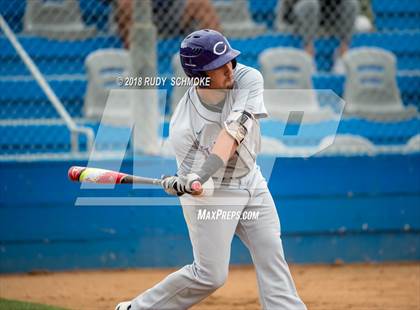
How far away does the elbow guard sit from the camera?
4711 mm

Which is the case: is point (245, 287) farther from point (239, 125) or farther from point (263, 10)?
point (263, 10)

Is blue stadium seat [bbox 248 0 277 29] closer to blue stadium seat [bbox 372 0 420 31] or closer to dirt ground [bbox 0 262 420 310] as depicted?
blue stadium seat [bbox 372 0 420 31]

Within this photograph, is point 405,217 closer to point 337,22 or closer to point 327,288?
point 327,288

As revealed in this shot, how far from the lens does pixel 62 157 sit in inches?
310

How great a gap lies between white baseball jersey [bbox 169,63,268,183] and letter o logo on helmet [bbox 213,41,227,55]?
0.74 ft

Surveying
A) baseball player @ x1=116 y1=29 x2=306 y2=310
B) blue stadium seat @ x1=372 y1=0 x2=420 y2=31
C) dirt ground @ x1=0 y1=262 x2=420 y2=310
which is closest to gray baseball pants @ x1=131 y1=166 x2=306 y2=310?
baseball player @ x1=116 y1=29 x2=306 y2=310

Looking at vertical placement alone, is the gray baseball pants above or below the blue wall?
above

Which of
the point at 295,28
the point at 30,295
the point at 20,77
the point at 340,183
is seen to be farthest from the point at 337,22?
the point at 30,295

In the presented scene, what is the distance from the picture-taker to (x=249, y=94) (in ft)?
16.0

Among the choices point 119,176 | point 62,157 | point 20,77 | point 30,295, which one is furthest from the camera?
point 20,77

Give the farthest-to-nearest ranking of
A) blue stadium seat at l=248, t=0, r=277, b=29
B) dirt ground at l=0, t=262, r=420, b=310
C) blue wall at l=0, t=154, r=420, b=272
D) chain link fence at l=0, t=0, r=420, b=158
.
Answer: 1. blue stadium seat at l=248, t=0, r=277, b=29
2. chain link fence at l=0, t=0, r=420, b=158
3. blue wall at l=0, t=154, r=420, b=272
4. dirt ground at l=0, t=262, r=420, b=310

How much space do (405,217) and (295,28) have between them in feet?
8.69

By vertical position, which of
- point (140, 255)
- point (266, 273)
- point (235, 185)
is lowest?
point (140, 255)

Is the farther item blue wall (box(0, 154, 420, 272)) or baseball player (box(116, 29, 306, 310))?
blue wall (box(0, 154, 420, 272))
